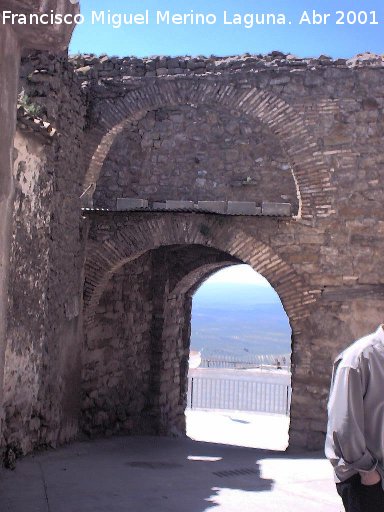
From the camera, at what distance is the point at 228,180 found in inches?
490

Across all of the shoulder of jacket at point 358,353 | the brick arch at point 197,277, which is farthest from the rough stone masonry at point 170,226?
Result: the shoulder of jacket at point 358,353

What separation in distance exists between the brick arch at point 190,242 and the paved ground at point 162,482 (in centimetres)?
206

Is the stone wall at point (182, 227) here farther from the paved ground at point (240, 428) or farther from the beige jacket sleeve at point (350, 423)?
the beige jacket sleeve at point (350, 423)

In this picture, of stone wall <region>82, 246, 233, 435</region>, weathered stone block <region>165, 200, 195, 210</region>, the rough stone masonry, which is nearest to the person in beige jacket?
the rough stone masonry

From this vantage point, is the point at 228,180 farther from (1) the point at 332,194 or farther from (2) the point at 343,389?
(2) the point at 343,389

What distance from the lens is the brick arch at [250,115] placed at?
8.91 meters

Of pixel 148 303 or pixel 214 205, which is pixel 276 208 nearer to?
pixel 214 205

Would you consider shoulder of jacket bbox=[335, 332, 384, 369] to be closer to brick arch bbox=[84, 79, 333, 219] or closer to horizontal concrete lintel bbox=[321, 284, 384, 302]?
horizontal concrete lintel bbox=[321, 284, 384, 302]

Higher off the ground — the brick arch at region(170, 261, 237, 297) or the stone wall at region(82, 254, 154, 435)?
the brick arch at region(170, 261, 237, 297)

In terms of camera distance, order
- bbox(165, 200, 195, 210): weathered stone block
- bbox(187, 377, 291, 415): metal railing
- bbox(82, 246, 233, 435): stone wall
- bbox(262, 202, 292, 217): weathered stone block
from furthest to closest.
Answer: bbox(187, 377, 291, 415): metal railing → bbox(165, 200, 195, 210): weathered stone block → bbox(262, 202, 292, 217): weathered stone block → bbox(82, 246, 233, 435): stone wall

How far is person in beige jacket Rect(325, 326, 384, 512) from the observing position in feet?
8.93

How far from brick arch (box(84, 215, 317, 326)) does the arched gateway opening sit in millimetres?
14

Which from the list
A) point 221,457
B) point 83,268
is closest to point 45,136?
point 83,268

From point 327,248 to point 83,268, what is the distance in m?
3.51
